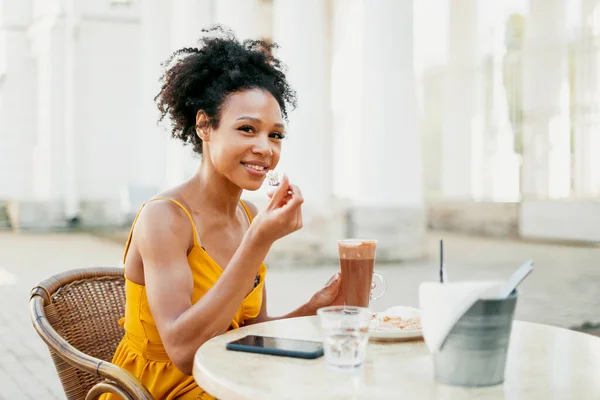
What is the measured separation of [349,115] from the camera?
17.9 metres

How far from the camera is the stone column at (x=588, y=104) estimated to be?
13.7m

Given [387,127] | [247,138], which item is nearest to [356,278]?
[247,138]

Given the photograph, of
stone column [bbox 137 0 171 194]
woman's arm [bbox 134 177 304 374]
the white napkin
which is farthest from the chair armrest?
stone column [bbox 137 0 171 194]

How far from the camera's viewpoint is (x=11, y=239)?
15305 mm

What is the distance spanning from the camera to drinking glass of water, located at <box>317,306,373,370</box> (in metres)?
1.42

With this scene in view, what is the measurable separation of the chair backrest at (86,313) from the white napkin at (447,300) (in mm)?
1181

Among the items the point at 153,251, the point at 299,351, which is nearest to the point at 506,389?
the point at 299,351

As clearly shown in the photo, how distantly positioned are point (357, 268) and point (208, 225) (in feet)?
1.67

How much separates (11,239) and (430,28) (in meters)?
12.5

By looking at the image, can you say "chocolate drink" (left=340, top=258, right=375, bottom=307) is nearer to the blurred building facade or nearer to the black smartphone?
the black smartphone

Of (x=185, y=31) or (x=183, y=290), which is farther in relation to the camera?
(x=185, y=31)

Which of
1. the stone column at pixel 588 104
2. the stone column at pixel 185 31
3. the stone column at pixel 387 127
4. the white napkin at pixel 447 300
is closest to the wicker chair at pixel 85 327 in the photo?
the white napkin at pixel 447 300

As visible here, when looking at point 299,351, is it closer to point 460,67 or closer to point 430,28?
point 460,67

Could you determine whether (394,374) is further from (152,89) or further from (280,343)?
(152,89)
